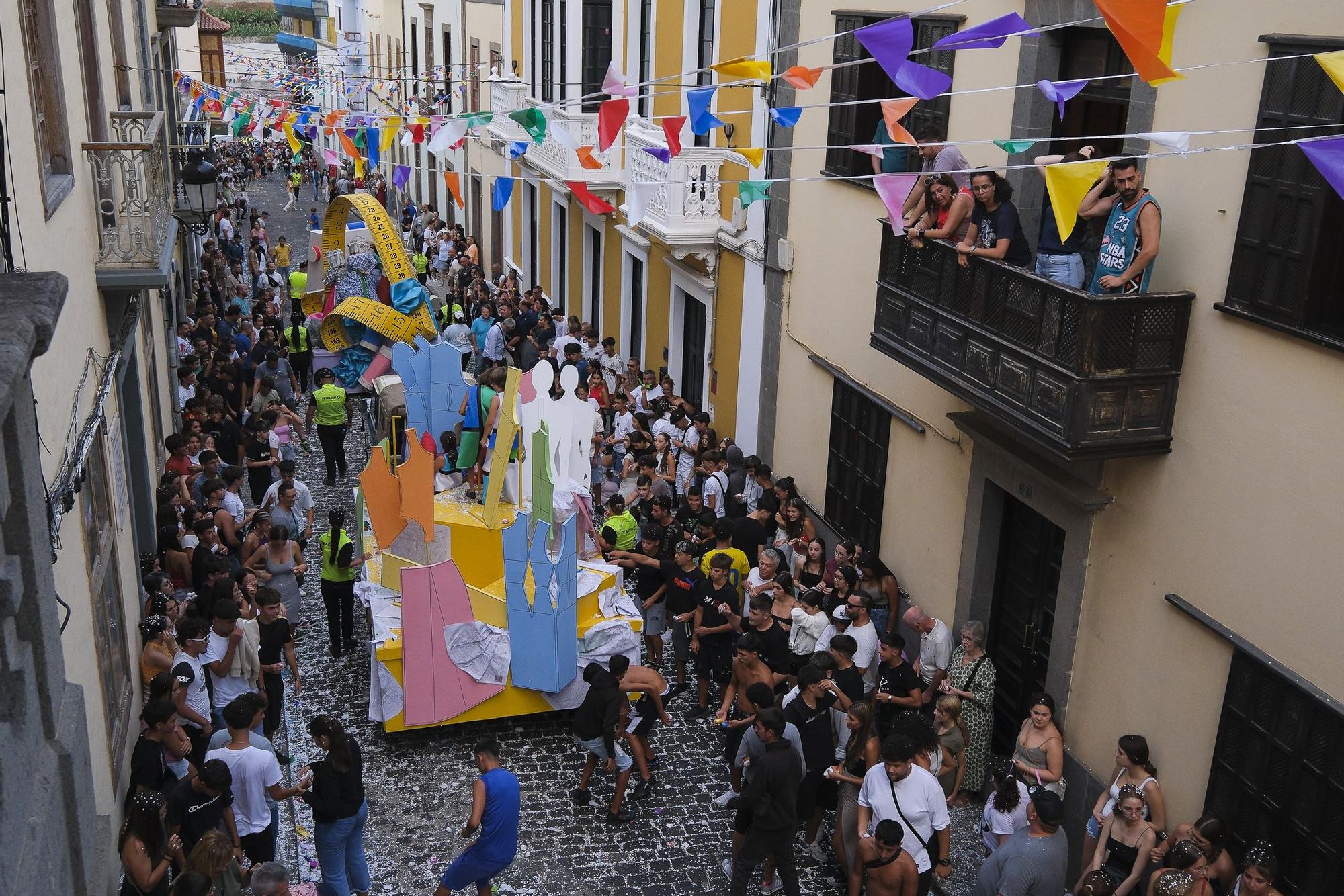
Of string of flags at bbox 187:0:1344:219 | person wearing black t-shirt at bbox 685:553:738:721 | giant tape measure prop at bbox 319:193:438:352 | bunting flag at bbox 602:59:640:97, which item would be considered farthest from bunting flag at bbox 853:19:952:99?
giant tape measure prop at bbox 319:193:438:352

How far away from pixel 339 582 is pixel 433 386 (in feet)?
9.59

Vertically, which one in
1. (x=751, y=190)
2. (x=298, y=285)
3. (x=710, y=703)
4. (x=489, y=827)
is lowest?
(x=710, y=703)

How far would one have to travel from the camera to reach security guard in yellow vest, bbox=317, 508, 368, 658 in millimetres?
10695

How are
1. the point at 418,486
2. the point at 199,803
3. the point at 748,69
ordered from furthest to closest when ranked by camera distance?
the point at 418,486 → the point at 748,69 → the point at 199,803

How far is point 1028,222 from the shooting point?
8.95m

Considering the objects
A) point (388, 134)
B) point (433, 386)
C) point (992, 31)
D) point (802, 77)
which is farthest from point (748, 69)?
point (388, 134)

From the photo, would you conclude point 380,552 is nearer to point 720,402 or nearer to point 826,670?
point 826,670

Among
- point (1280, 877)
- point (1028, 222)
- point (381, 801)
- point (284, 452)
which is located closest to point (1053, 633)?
point (1280, 877)

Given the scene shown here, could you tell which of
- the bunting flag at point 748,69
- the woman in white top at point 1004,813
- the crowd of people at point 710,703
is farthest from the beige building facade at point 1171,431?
the bunting flag at point 748,69

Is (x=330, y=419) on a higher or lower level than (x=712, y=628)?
higher

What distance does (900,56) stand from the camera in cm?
685

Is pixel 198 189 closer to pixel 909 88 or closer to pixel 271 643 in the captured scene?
pixel 271 643

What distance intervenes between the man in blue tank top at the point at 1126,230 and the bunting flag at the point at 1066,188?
4.22ft

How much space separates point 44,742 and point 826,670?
5.34 meters
